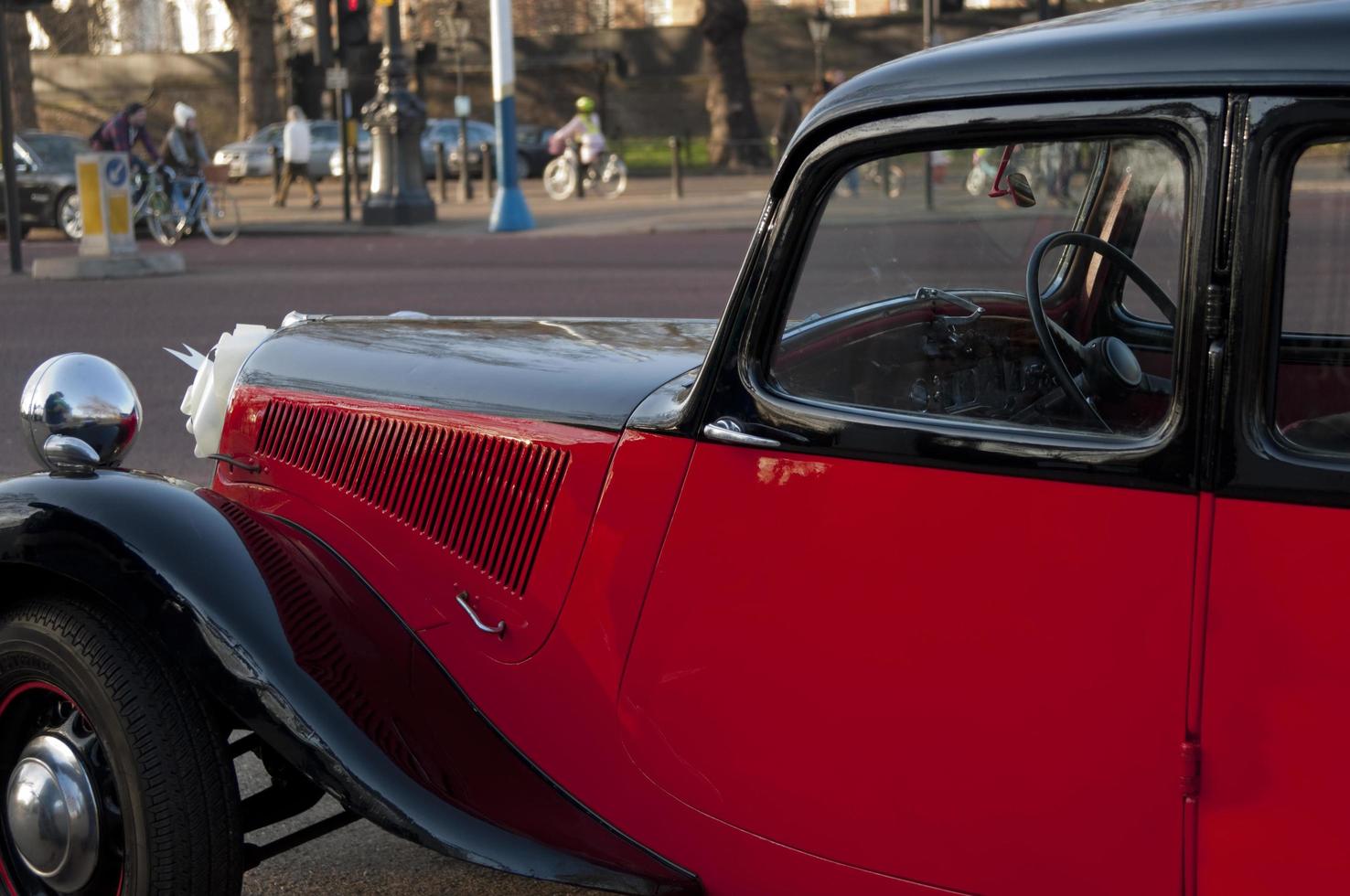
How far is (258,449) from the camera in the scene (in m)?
3.15

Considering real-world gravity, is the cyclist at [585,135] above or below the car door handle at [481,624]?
above

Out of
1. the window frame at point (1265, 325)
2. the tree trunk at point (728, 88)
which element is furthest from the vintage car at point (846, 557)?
the tree trunk at point (728, 88)

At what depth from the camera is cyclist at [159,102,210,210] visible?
729 inches

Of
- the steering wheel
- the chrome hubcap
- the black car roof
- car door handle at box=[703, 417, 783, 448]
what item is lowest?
the chrome hubcap

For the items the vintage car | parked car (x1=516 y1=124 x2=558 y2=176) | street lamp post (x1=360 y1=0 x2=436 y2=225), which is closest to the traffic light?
street lamp post (x1=360 y1=0 x2=436 y2=225)

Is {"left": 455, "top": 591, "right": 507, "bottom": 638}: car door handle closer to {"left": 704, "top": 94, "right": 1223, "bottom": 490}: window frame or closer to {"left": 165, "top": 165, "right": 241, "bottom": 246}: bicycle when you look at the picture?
{"left": 704, "top": 94, "right": 1223, "bottom": 490}: window frame

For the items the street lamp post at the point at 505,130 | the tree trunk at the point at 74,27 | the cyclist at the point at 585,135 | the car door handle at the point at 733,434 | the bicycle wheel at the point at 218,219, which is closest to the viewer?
the car door handle at the point at 733,434

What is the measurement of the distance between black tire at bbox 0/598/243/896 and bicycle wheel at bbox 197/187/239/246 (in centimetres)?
1680

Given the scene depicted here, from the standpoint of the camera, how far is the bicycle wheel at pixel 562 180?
1096 inches

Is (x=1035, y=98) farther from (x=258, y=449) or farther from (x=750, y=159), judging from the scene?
(x=750, y=159)

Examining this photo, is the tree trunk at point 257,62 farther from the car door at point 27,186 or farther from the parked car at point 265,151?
the car door at point 27,186

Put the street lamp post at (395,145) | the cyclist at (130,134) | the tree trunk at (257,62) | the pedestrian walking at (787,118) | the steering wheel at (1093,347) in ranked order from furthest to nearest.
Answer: the tree trunk at (257,62) < the pedestrian walking at (787,118) < the street lamp post at (395,145) < the cyclist at (130,134) < the steering wheel at (1093,347)

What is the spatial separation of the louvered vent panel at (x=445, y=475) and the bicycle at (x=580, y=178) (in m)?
24.9

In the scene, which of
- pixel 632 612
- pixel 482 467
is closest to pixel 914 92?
pixel 632 612
